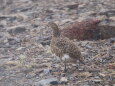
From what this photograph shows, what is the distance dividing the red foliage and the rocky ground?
19.1 inches

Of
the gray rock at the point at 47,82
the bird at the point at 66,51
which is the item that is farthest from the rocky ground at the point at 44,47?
the bird at the point at 66,51

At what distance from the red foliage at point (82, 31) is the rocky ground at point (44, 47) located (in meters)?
0.49

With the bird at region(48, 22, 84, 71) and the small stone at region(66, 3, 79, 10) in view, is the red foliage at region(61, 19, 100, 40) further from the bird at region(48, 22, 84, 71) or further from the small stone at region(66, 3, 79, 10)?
the small stone at region(66, 3, 79, 10)

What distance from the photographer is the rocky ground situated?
10.2m

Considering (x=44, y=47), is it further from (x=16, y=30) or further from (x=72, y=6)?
(x=72, y=6)

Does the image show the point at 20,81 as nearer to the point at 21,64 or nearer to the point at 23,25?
the point at 21,64

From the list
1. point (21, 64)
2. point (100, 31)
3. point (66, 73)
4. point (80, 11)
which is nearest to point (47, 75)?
point (66, 73)

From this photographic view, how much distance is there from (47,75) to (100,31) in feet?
13.0

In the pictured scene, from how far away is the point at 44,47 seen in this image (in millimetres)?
13211

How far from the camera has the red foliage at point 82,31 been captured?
547 inches

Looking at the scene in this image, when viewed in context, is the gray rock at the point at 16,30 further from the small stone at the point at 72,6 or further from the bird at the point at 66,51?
the bird at the point at 66,51

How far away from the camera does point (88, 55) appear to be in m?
12.0

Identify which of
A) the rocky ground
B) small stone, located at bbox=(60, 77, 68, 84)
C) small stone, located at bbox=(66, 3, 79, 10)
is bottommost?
small stone, located at bbox=(60, 77, 68, 84)

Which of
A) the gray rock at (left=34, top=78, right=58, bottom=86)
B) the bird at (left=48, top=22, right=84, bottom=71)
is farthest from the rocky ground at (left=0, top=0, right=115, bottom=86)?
the bird at (left=48, top=22, right=84, bottom=71)
